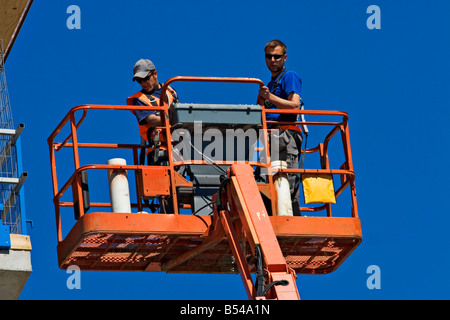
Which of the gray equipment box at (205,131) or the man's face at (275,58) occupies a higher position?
the man's face at (275,58)

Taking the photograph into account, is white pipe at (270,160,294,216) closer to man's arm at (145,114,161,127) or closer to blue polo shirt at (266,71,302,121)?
blue polo shirt at (266,71,302,121)

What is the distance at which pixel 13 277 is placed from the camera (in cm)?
2602

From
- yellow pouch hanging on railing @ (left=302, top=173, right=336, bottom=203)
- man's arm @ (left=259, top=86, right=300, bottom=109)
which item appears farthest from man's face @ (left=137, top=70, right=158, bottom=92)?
yellow pouch hanging on railing @ (left=302, top=173, right=336, bottom=203)

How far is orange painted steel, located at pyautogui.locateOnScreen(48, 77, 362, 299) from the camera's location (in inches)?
850

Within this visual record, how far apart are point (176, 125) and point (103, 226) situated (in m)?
1.89

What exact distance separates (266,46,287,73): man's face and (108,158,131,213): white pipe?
267cm

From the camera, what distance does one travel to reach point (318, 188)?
23.4 metres

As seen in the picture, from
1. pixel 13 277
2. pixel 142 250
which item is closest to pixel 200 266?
pixel 142 250

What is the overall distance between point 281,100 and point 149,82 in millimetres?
2206

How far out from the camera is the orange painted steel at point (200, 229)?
2158 cm

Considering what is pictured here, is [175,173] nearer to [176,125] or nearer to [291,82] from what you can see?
[176,125]

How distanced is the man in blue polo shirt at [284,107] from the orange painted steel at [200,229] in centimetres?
23

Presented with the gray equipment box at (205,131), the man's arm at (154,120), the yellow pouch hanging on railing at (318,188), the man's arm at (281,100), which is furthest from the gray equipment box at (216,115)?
the yellow pouch hanging on railing at (318,188)

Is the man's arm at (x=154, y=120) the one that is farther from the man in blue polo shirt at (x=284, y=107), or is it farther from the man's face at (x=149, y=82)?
the man in blue polo shirt at (x=284, y=107)
